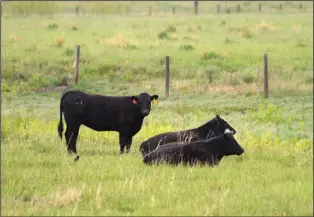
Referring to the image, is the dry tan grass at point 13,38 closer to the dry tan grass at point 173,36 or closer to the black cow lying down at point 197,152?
the dry tan grass at point 173,36

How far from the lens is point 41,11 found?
64.2 m

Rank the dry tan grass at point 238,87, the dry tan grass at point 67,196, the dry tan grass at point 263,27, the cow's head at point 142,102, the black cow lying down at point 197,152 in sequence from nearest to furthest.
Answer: the dry tan grass at point 67,196 → the black cow lying down at point 197,152 → the cow's head at point 142,102 → the dry tan grass at point 238,87 → the dry tan grass at point 263,27

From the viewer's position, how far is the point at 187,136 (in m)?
11.9

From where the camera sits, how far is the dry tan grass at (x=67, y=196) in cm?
738

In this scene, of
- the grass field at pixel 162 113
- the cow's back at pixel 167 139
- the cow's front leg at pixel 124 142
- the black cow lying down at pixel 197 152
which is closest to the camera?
the grass field at pixel 162 113

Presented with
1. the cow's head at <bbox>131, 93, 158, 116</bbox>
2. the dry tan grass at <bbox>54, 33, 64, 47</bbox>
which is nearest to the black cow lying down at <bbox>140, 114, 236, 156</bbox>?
the cow's head at <bbox>131, 93, 158, 116</bbox>

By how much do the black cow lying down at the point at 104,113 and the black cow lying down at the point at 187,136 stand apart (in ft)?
2.41

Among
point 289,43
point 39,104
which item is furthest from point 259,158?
point 289,43

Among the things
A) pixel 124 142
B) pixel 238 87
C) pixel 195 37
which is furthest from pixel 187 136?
pixel 195 37

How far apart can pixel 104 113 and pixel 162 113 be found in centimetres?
642

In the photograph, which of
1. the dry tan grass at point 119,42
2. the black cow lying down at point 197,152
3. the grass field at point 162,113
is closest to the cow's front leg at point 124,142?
the grass field at point 162,113

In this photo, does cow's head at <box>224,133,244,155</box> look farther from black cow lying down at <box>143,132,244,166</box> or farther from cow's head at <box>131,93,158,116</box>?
cow's head at <box>131,93,158,116</box>

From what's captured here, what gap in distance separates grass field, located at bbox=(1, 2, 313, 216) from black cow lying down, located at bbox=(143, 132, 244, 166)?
0.99 feet

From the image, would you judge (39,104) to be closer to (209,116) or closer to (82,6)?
(209,116)
